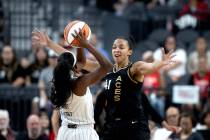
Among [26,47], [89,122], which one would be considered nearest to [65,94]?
[89,122]

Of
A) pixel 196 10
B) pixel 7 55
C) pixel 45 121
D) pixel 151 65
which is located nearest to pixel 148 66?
pixel 151 65

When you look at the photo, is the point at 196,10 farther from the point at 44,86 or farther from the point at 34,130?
the point at 34,130

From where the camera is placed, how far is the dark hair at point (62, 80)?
10.0 metres

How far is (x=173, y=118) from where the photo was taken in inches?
570

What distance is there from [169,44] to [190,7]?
2.35m

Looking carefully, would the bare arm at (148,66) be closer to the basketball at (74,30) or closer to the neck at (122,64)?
the neck at (122,64)

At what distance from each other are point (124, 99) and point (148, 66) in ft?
2.02

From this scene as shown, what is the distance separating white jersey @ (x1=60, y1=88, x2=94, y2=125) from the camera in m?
10.4

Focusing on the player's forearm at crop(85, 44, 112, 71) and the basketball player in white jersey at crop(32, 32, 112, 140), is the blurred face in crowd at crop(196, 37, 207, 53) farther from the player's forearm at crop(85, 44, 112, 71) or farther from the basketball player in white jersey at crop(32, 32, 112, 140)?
the player's forearm at crop(85, 44, 112, 71)

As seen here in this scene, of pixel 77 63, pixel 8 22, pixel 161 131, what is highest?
pixel 8 22

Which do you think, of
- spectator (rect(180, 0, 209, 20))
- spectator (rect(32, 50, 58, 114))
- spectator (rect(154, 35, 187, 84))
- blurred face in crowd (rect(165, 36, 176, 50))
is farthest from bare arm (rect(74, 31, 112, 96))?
spectator (rect(180, 0, 209, 20))

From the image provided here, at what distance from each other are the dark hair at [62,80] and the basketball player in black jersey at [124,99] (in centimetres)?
118

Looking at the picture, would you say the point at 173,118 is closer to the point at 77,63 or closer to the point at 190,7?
the point at 77,63

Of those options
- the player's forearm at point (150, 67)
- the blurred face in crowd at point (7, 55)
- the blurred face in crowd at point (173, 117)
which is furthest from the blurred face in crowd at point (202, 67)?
the player's forearm at point (150, 67)
